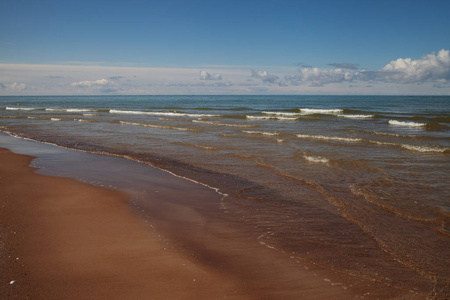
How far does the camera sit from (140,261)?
14.0ft

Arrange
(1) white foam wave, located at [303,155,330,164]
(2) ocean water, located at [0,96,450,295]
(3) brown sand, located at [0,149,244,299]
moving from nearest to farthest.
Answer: (3) brown sand, located at [0,149,244,299] < (2) ocean water, located at [0,96,450,295] < (1) white foam wave, located at [303,155,330,164]

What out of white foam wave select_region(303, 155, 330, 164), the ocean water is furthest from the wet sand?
white foam wave select_region(303, 155, 330, 164)

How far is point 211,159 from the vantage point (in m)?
12.0

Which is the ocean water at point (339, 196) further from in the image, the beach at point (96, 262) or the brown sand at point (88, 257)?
the brown sand at point (88, 257)

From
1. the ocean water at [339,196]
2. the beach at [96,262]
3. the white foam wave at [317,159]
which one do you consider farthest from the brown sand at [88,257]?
the white foam wave at [317,159]

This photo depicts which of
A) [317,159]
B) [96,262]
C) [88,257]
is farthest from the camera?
[317,159]

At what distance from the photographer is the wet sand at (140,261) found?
365cm

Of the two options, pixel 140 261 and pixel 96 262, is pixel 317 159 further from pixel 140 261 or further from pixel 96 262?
pixel 96 262

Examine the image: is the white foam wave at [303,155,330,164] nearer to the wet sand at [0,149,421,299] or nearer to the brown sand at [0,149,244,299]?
the wet sand at [0,149,421,299]

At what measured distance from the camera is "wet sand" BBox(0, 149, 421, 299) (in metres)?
3.65

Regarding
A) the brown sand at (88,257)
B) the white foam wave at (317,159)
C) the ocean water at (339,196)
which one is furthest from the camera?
the white foam wave at (317,159)

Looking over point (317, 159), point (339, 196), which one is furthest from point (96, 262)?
point (317, 159)

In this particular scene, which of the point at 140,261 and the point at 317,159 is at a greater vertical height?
the point at 317,159

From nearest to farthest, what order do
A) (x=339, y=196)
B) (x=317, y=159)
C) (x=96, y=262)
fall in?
(x=96, y=262) → (x=339, y=196) → (x=317, y=159)
